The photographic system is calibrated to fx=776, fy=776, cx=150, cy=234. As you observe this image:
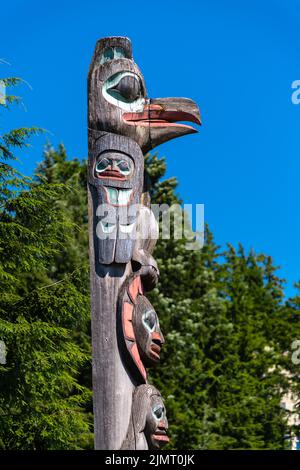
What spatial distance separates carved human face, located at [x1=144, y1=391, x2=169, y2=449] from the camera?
6.36 metres

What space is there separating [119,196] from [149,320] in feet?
3.66

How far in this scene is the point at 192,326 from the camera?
2067cm

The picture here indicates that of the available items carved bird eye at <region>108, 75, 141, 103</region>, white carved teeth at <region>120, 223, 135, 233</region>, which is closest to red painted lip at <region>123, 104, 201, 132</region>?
carved bird eye at <region>108, 75, 141, 103</region>

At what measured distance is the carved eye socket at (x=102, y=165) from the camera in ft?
22.6

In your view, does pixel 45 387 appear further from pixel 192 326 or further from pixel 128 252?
pixel 192 326

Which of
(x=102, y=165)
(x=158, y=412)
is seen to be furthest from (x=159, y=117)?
(x=158, y=412)

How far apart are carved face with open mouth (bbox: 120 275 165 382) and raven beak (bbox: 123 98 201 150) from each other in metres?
1.38

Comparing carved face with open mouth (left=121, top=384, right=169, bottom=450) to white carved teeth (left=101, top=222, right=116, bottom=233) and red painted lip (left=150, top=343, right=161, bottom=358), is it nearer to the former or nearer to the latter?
red painted lip (left=150, top=343, right=161, bottom=358)

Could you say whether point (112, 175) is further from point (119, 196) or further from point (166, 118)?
point (166, 118)

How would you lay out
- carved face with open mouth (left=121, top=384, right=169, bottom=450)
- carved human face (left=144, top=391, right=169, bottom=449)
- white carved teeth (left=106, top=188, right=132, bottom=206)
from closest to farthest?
carved face with open mouth (left=121, top=384, right=169, bottom=450) → carved human face (left=144, top=391, right=169, bottom=449) → white carved teeth (left=106, top=188, right=132, bottom=206)

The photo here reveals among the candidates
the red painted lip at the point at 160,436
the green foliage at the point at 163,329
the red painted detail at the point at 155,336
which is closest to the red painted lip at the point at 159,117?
the red painted detail at the point at 155,336

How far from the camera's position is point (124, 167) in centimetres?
688

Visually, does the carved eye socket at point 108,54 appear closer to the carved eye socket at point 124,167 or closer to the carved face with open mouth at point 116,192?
the carved face with open mouth at point 116,192
